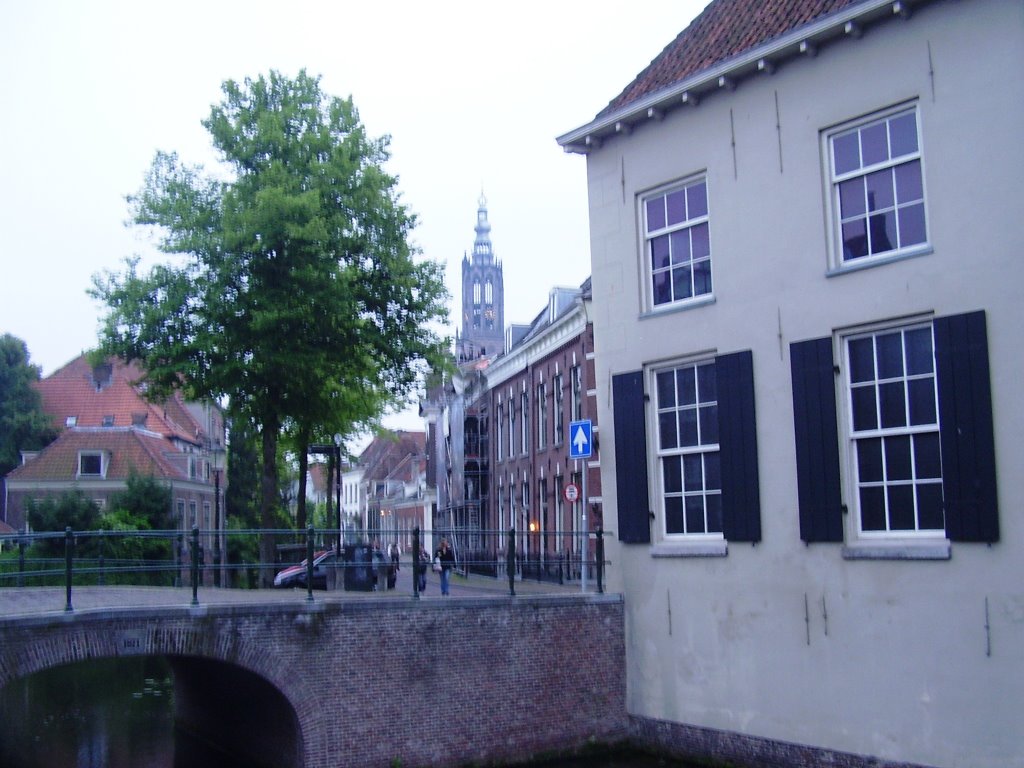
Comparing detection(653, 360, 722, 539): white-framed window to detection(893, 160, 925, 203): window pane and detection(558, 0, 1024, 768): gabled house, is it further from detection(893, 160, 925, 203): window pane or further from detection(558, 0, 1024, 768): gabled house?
detection(893, 160, 925, 203): window pane

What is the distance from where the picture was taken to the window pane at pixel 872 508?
12.4m

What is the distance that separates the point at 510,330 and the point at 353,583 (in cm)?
A: 2785

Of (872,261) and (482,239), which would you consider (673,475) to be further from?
(482,239)

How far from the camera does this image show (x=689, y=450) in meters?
14.7

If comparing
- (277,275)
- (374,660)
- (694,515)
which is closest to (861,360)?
(694,515)

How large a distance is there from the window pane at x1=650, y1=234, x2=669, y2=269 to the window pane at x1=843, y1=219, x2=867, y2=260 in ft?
9.68

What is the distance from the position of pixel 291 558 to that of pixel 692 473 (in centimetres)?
2115

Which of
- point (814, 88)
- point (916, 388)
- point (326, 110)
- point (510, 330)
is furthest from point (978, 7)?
point (510, 330)

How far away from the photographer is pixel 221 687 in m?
16.6

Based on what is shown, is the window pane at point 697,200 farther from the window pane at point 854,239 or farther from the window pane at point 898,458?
the window pane at point 898,458

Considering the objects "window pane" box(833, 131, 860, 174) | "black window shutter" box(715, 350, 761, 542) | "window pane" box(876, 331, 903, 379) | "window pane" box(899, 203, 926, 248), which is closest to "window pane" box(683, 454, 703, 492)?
"black window shutter" box(715, 350, 761, 542)

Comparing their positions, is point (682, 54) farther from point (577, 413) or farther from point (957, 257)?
point (577, 413)

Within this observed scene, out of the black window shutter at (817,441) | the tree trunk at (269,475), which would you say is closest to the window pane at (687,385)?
the black window shutter at (817,441)

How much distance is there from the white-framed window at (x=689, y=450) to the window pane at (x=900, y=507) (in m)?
2.54
